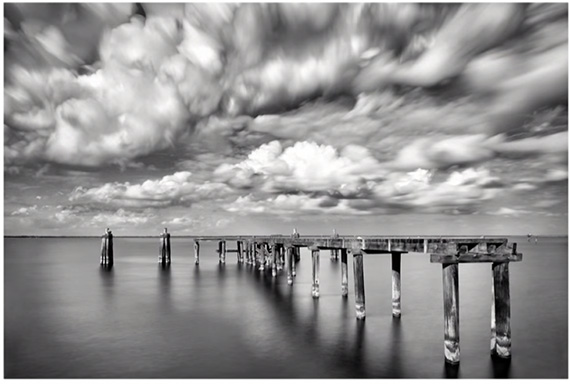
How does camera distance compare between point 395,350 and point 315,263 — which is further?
point 315,263

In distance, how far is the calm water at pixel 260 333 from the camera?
13.8 m

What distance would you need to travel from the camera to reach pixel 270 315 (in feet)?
72.5

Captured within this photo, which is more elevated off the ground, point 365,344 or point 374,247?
point 374,247

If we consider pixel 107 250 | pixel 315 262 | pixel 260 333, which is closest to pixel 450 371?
pixel 260 333

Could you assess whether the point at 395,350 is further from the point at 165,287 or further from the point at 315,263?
the point at 165,287

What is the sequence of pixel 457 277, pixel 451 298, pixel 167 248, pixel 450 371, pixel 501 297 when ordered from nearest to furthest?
pixel 457 277 < pixel 451 298 < pixel 501 297 < pixel 450 371 < pixel 167 248

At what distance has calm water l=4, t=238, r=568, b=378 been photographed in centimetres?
1383

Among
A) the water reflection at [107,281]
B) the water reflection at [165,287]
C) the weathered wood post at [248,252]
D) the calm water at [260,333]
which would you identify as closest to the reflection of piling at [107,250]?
the water reflection at [107,281]

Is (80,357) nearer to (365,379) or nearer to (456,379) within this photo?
(365,379)

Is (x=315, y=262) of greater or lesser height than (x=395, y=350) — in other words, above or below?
above

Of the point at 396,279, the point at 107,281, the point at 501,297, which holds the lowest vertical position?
the point at 107,281

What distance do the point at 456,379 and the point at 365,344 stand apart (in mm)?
4093

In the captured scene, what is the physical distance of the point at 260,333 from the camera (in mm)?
18453

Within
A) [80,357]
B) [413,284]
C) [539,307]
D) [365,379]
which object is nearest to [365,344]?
[365,379]
